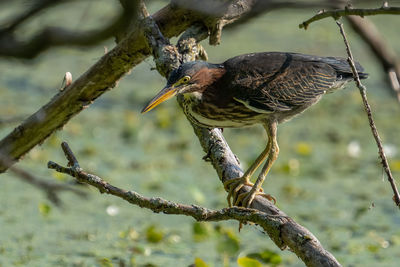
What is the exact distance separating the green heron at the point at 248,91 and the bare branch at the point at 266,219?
1.27ft

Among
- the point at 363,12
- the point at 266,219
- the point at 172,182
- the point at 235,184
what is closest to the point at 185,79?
the point at 235,184

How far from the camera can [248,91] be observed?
8.66 ft

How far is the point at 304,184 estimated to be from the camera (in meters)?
4.86

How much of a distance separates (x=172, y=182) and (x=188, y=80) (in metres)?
2.29

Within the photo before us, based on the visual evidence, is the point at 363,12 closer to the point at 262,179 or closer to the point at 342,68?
the point at 262,179

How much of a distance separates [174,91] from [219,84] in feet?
0.74

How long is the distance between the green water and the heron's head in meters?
0.42

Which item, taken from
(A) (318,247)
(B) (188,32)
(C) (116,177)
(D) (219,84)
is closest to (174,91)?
(D) (219,84)

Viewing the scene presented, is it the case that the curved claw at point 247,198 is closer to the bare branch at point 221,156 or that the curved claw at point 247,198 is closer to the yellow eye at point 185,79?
the bare branch at point 221,156

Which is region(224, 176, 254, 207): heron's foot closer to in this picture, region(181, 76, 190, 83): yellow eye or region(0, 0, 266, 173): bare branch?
region(181, 76, 190, 83): yellow eye

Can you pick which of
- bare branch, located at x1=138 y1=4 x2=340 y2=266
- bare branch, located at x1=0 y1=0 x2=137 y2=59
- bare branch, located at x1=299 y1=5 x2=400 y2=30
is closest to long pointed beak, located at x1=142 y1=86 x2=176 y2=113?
bare branch, located at x1=138 y1=4 x2=340 y2=266

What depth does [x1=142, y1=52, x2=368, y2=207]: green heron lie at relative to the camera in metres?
2.56

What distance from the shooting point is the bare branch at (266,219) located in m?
1.92

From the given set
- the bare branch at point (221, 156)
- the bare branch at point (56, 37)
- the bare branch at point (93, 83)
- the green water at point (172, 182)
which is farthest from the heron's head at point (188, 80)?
the bare branch at point (56, 37)
